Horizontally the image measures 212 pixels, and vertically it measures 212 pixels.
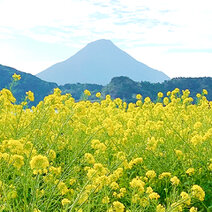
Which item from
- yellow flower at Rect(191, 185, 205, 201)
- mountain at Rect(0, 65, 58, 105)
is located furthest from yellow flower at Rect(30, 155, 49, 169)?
mountain at Rect(0, 65, 58, 105)

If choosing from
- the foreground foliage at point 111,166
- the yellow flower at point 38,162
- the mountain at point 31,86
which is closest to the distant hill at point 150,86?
the mountain at point 31,86

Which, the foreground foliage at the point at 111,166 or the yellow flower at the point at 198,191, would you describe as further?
the foreground foliage at the point at 111,166

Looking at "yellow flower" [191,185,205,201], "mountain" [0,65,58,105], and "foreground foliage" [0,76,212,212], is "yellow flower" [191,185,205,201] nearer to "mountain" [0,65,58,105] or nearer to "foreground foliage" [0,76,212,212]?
"foreground foliage" [0,76,212,212]

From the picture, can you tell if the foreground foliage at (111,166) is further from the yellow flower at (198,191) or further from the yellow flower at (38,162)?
the yellow flower at (38,162)

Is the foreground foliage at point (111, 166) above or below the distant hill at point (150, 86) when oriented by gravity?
below

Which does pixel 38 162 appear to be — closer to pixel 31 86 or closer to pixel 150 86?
pixel 150 86

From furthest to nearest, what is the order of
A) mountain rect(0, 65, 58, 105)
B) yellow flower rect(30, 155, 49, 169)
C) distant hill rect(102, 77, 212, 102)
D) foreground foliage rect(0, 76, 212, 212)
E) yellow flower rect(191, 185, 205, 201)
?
mountain rect(0, 65, 58, 105), distant hill rect(102, 77, 212, 102), foreground foliage rect(0, 76, 212, 212), yellow flower rect(191, 185, 205, 201), yellow flower rect(30, 155, 49, 169)

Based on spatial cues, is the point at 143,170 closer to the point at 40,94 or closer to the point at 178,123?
the point at 178,123

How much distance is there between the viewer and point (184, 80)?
330 feet

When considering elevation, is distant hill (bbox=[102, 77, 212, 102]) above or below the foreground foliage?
above

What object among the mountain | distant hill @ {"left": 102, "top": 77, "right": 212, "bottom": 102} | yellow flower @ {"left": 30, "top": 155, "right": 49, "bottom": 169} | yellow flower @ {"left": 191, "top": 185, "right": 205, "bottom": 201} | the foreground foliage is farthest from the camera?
the mountain

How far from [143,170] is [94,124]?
6.73 ft

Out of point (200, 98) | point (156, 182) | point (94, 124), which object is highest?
point (200, 98)

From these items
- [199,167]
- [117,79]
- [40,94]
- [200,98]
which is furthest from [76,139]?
[40,94]
